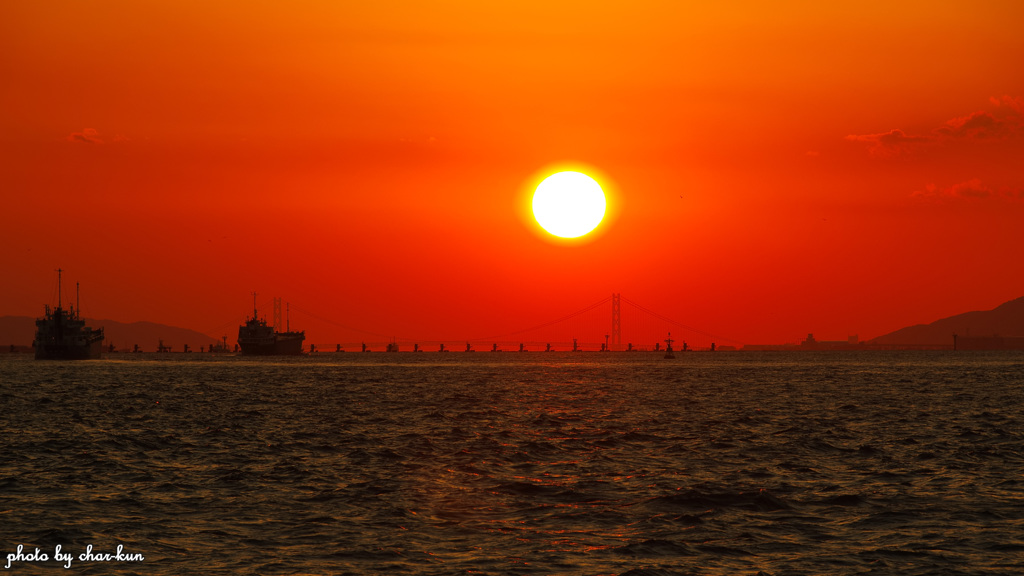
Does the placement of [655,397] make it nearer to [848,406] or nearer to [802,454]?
[848,406]

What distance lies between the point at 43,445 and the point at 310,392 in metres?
51.7

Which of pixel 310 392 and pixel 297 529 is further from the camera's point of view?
pixel 310 392

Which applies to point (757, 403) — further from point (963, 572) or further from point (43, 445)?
point (963, 572)

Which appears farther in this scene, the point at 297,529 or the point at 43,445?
the point at 43,445

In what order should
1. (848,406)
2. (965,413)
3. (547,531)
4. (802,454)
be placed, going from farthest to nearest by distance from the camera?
(848,406), (965,413), (802,454), (547,531)

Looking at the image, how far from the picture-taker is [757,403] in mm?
71438

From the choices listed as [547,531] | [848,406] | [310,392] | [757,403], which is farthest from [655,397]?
[547,531]

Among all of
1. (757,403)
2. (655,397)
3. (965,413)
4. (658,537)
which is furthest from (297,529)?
(655,397)

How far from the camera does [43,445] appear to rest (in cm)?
4038

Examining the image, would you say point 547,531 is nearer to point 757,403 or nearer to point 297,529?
point 297,529

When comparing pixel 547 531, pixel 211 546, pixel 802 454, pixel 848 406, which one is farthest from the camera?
pixel 848 406

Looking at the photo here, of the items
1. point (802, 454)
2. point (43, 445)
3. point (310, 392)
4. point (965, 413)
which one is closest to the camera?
point (802, 454)

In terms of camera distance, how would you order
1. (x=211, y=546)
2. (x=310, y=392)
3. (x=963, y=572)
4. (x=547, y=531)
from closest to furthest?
1. (x=963, y=572)
2. (x=211, y=546)
3. (x=547, y=531)
4. (x=310, y=392)

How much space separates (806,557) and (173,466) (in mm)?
22458
